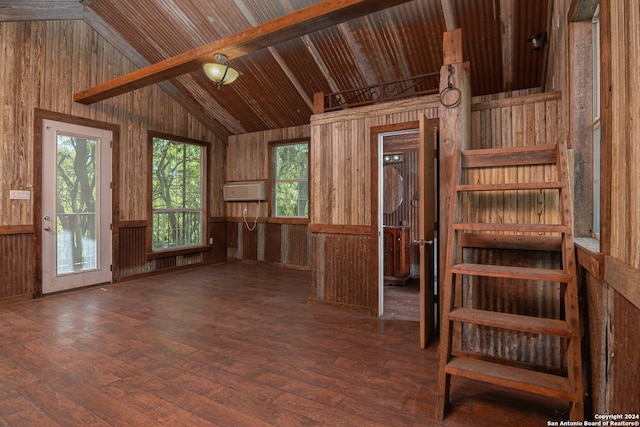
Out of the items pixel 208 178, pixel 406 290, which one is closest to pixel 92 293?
pixel 208 178

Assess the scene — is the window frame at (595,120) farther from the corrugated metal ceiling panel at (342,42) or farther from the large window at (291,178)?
the large window at (291,178)

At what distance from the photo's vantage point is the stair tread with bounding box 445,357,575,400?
1663 millimetres

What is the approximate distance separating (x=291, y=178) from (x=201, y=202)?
2.02 meters

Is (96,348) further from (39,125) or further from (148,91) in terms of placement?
(148,91)

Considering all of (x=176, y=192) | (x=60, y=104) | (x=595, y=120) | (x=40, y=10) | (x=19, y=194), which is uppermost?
(x=40, y=10)

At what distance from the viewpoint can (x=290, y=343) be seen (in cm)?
301

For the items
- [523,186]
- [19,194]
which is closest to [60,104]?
[19,194]

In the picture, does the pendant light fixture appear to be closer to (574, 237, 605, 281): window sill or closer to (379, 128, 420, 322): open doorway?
(379, 128, 420, 322): open doorway

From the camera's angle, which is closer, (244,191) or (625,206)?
(625,206)

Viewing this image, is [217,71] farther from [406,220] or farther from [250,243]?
[250,243]

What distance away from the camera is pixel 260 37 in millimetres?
3389

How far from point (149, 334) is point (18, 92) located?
3.79m

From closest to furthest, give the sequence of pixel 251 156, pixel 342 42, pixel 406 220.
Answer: pixel 342 42 → pixel 406 220 → pixel 251 156
